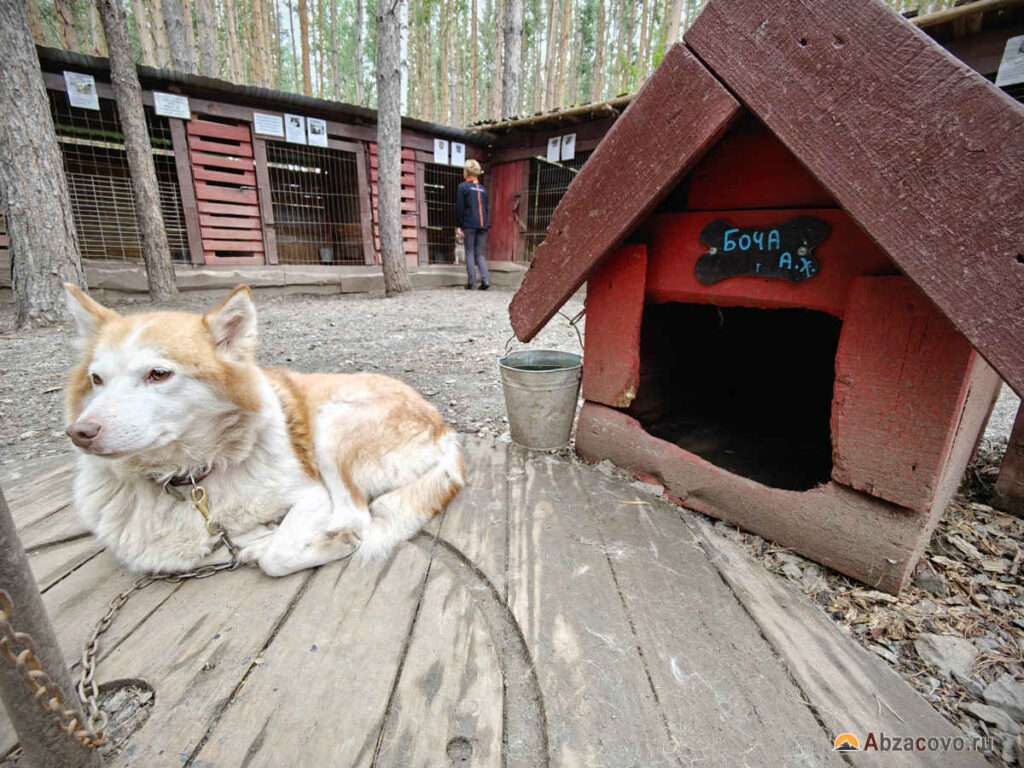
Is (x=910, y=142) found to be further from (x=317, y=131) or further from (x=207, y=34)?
(x=207, y=34)

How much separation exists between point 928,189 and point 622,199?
2.90 ft

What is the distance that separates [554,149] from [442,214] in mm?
3898

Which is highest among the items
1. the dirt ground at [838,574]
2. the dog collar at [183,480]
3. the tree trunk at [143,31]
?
the tree trunk at [143,31]

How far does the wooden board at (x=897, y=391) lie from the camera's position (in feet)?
4.56

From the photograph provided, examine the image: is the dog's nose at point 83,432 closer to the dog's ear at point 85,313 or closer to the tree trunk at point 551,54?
the dog's ear at point 85,313

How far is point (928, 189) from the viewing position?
1.10 metres

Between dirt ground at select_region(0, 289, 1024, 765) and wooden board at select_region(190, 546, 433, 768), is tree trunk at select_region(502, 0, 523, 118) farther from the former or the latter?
wooden board at select_region(190, 546, 433, 768)

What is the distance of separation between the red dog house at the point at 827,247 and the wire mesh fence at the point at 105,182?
899cm

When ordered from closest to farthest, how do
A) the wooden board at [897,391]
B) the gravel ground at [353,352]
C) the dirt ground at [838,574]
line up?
the dirt ground at [838,574]
the wooden board at [897,391]
the gravel ground at [353,352]

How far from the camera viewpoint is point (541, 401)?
240 cm

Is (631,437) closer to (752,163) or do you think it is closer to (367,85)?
(752,163)

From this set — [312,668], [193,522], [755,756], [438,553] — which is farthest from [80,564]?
[755,756]

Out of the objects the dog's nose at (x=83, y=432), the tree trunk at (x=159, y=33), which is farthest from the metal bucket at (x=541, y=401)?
the tree trunk at (x=159, y=33)

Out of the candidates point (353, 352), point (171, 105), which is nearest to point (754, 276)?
point (353, 352)
